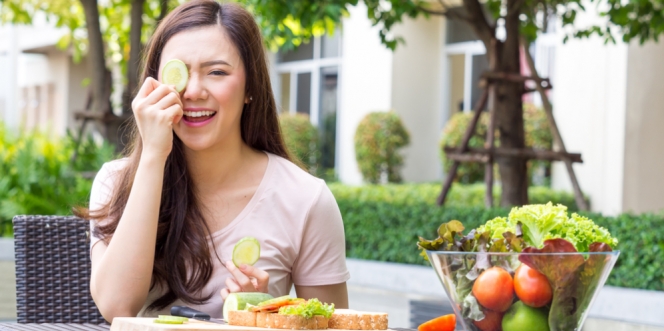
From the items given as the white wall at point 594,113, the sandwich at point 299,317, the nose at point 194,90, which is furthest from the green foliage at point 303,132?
the sandwich at point 299,317

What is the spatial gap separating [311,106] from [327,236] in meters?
15.0

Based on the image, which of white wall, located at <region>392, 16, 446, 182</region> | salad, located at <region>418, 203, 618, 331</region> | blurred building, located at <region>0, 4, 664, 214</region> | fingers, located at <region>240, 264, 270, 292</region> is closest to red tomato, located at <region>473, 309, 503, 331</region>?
salad, located at <region>418, 203, 618, 331</region>

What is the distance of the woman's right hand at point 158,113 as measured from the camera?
6.88 ft

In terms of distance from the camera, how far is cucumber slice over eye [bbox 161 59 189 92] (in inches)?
84.6

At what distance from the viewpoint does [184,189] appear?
2.43 m

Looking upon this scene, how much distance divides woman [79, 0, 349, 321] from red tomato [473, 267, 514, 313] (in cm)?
71

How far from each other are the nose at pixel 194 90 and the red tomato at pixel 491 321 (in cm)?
101

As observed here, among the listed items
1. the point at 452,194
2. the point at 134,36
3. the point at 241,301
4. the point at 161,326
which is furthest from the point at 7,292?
the point at 452,194

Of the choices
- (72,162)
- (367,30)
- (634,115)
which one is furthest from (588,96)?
(72,162)

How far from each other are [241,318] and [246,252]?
36cm

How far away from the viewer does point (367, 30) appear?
1516 cm

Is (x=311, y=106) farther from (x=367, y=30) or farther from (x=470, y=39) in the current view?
(x=470, y=39)

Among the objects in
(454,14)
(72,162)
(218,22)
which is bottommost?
(72,162)

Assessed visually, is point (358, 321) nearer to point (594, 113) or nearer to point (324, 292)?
point (324, 292)
